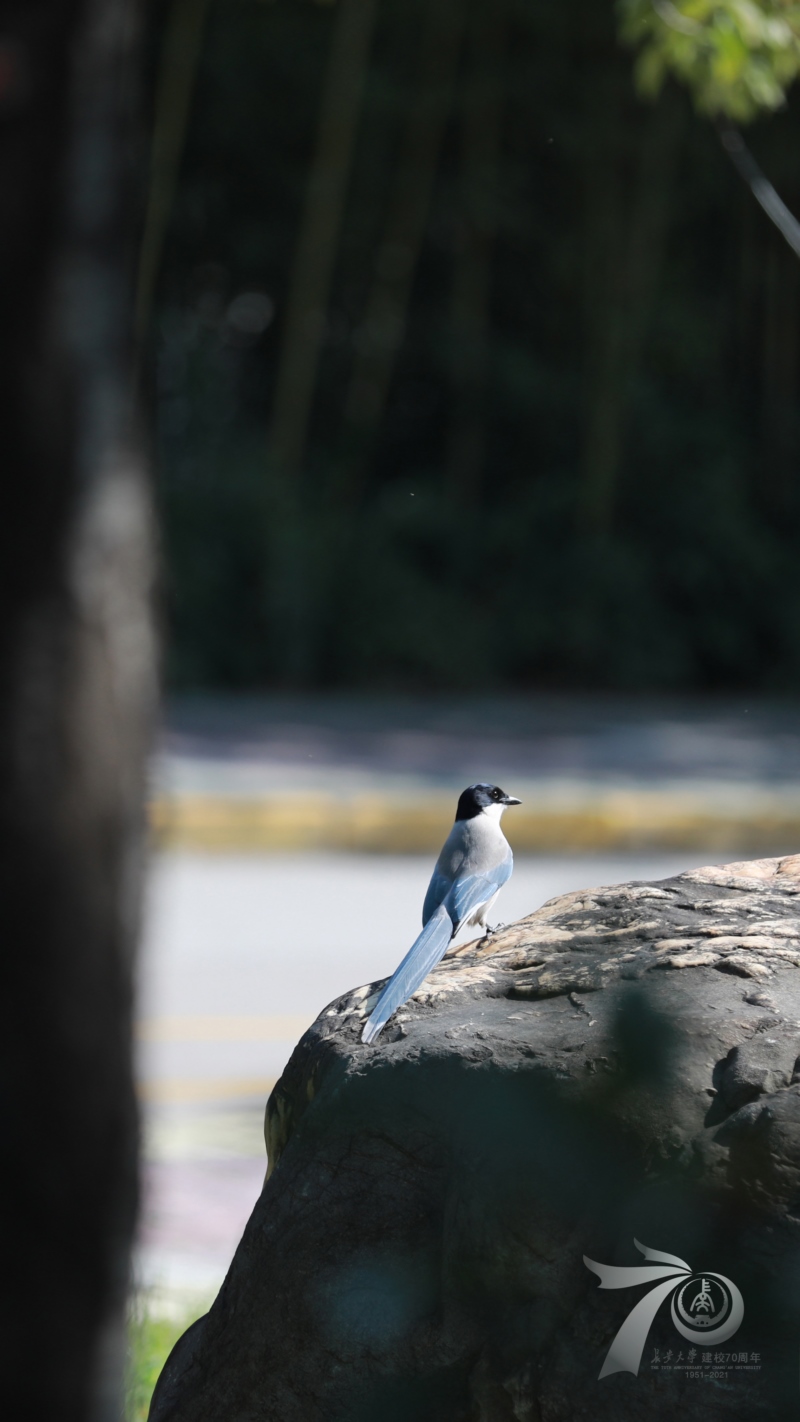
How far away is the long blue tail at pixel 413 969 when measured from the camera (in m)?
2.08

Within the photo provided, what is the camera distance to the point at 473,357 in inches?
546

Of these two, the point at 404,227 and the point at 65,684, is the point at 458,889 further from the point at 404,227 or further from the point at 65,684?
the point at 404,227

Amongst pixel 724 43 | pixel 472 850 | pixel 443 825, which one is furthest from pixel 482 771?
pixel 472 850

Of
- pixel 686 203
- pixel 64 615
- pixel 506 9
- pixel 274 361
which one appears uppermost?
pixel 506 9

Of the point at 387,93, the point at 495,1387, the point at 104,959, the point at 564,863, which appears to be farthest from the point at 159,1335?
the point at 387,93

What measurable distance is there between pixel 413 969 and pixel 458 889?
251 millimetres

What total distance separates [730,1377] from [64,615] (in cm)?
110

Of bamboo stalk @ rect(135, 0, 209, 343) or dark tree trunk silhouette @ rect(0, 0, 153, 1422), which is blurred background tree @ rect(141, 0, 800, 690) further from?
dark tree trunk silhouette @ rect(0, 0, 153, 1422)

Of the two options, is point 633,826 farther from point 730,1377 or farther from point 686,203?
point 686,203

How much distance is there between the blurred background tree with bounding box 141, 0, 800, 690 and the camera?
13039mm

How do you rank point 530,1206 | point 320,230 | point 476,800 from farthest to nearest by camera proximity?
point 320,230
point 476,800
point 530,1206

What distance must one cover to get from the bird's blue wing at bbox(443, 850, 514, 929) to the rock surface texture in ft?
0.75

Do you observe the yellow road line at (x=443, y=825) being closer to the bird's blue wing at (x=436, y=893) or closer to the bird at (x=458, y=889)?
the bird at (x=458, y=889)

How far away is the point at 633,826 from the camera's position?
780 cm
